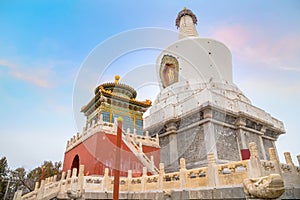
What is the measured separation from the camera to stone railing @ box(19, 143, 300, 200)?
15.8 feet

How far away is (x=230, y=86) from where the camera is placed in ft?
53.0

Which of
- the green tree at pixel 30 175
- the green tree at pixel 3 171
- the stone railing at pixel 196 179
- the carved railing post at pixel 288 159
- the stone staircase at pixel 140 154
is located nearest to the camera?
the stone railing at pixel 196 179

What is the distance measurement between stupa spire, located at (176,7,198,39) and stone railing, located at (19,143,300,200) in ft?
57.1

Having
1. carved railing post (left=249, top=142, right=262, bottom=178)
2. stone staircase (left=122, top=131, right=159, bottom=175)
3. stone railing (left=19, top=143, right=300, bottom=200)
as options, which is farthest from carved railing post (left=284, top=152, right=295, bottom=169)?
stone staircase (left=122, top=131, right=159, bottom=175)

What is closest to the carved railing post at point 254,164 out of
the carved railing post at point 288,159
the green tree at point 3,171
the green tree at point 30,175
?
the carved railing post at point 288,159

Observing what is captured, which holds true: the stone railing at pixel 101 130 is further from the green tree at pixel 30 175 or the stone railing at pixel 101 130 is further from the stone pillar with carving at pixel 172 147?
the green tree at pixel 30 175

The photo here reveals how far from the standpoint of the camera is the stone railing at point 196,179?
4.80 m

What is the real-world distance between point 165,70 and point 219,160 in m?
10.3

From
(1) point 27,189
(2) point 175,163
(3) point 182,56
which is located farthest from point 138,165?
(1) point 27,189

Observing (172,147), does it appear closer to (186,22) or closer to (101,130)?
(101,130)

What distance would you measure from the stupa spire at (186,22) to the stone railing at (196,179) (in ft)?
57.1

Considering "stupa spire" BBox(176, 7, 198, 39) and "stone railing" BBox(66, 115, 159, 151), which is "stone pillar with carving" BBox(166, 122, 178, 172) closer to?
"stone railing" BBox(66, 115, 159, 151)

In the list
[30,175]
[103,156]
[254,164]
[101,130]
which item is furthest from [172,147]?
[30,175]

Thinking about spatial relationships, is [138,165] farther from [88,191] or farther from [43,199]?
[43,199]
